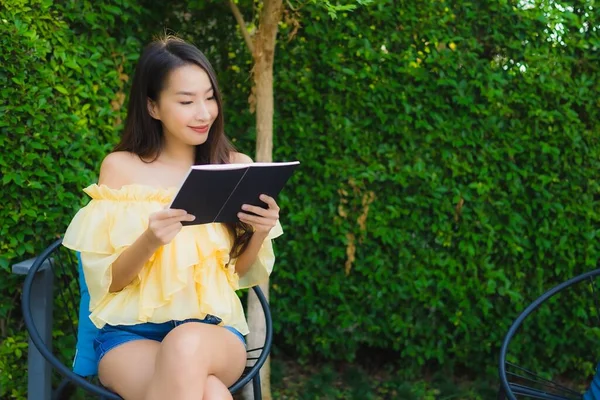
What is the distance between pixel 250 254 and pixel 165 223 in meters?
0.44

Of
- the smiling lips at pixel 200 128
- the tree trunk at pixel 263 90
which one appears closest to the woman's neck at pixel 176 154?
the smiling lips at pixel 200 128

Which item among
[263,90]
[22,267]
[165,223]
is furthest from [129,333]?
[263,90]

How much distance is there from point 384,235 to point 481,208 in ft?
1.40

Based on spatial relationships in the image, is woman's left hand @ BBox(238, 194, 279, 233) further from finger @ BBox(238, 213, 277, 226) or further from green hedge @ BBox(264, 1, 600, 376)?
green hedge @ BBox(264, 1, 600, 376)

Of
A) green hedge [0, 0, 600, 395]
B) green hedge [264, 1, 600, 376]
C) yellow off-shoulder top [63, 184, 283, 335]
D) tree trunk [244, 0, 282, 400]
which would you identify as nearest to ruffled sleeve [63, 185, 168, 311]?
yellow off-shoulder top [63, 184, 283, 335]

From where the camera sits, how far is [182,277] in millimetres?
2107

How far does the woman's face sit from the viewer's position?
84.7 inches

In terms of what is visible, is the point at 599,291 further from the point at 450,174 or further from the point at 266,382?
the point at 266,382

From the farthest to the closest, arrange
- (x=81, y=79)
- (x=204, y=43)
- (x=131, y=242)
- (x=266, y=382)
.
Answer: (x=204, y=43), (x=266, y=382), (x=81, y=79), (x=131, y=242)

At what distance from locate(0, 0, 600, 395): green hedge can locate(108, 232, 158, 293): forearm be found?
1.13 m

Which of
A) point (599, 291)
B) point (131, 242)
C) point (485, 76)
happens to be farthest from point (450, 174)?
point (131, 242)

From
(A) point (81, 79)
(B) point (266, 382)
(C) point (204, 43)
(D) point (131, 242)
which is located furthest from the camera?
(C) point (204, 43)

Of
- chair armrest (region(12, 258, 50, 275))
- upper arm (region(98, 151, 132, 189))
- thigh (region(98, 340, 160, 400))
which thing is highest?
upper arm (region(98, 151, 132, 189))

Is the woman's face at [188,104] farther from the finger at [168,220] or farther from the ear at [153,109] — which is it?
the finger at [168,220]
